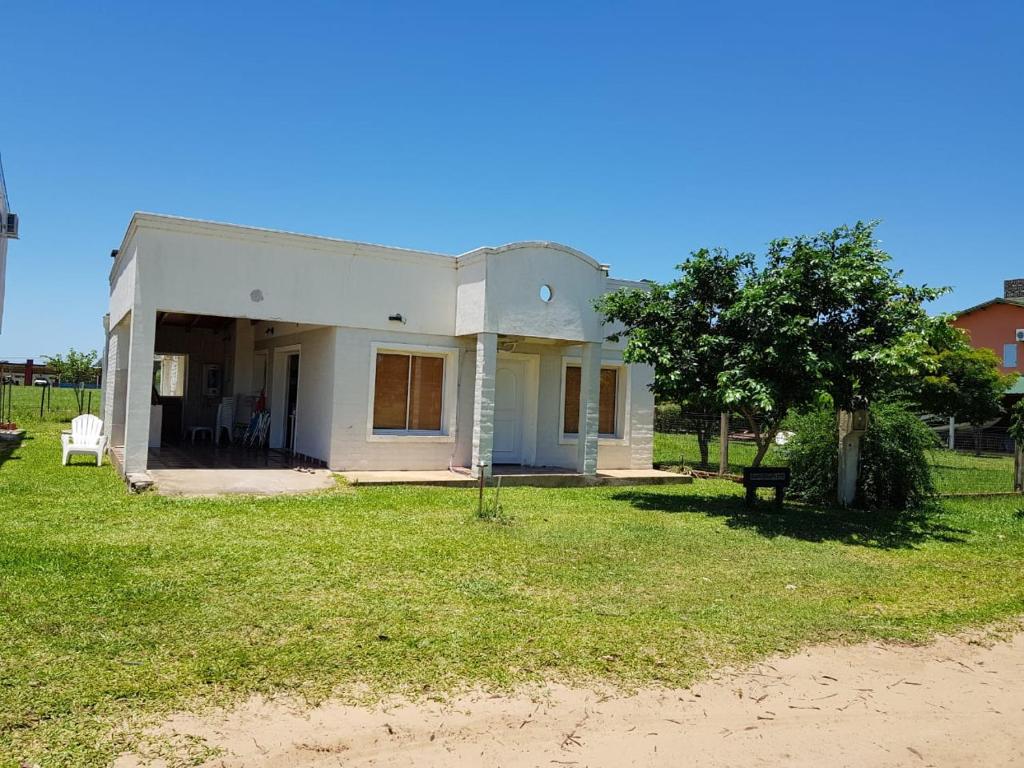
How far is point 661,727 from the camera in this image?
4.07 meters

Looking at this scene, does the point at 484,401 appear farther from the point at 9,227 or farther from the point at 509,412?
the point at 9,227

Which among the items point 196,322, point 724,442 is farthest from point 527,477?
point 196,322

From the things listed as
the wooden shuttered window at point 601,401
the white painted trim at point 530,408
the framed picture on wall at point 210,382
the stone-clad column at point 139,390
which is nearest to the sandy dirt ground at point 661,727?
the stone-clad column at point 139,390

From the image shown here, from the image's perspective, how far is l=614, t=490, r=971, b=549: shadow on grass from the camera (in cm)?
970

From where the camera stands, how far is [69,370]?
2631cm

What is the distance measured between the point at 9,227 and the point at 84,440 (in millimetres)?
9680

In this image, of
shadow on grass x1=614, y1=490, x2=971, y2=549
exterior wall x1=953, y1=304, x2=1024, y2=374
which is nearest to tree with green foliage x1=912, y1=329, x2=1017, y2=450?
exterior wall x1=953, y1=304, x2=1024, y2=374

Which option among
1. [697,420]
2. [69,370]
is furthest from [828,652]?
[69,370]

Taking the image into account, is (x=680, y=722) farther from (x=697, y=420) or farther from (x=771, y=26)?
(x=697, y=420)

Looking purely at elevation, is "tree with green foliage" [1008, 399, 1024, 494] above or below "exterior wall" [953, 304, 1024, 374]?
below

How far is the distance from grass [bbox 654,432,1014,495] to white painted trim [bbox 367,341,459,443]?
5.48 metres

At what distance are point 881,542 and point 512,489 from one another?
5502mm

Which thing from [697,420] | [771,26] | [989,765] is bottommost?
[989,765]

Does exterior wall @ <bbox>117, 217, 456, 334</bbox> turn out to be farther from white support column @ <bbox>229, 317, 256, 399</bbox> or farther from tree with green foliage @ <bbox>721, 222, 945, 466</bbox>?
tree with green foliage @ <bbox>721, 222, 945, 466</bbox>
